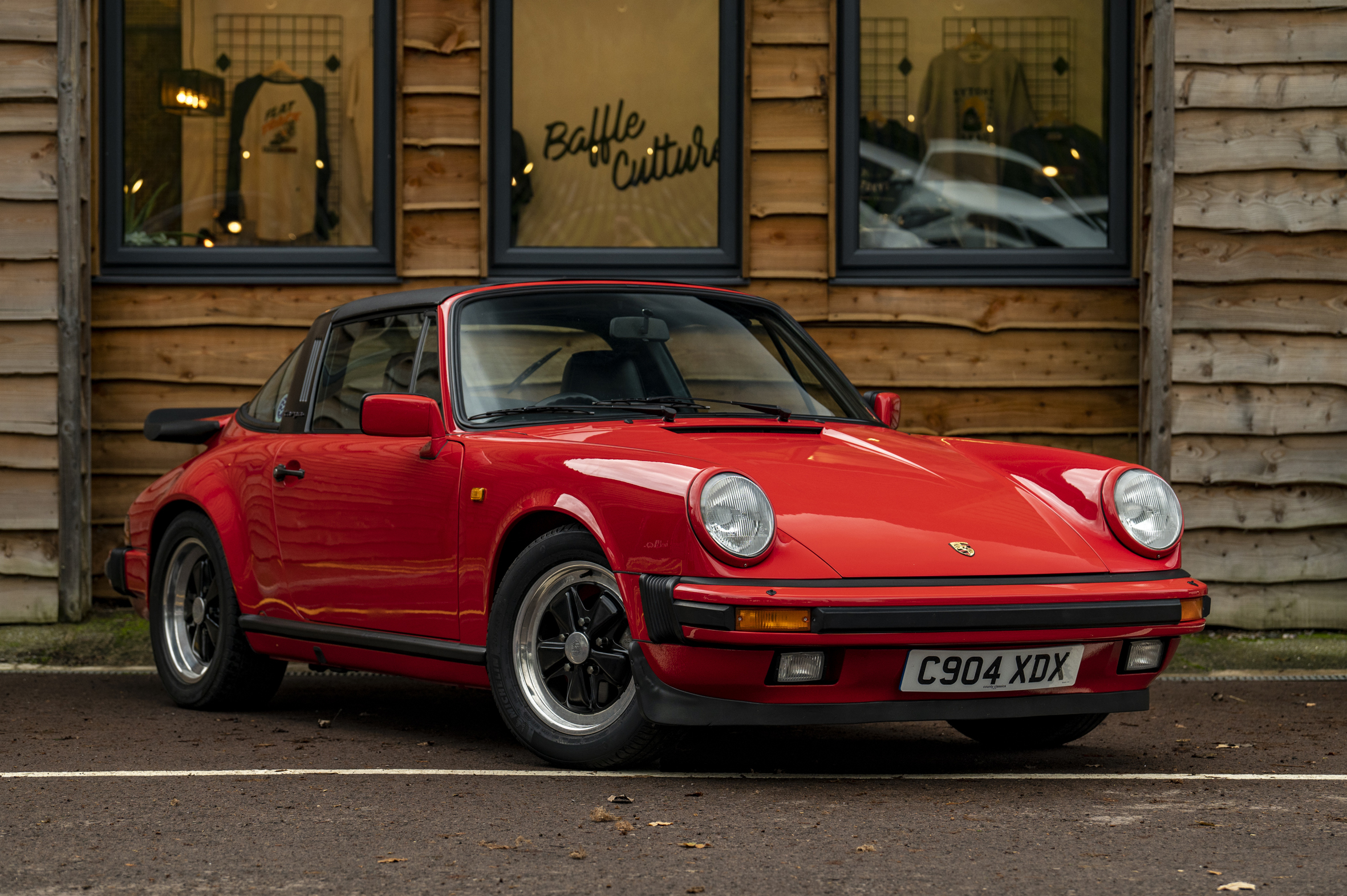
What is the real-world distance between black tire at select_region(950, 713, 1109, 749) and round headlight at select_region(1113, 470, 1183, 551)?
25.1 inches

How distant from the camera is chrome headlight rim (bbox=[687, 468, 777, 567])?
421 centimetres

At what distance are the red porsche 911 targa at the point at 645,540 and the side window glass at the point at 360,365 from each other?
0.01m

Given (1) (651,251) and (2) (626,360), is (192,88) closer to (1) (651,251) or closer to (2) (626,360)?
(1) (651,251)

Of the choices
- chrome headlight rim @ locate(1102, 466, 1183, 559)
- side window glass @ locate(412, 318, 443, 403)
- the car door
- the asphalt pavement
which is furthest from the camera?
side window glass @ locate(412, 318, 443, 403)

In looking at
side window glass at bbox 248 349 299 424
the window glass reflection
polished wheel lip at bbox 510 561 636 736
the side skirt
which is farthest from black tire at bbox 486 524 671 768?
the window glass reflection

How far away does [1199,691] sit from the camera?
6.75 m

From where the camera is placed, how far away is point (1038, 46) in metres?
9.14

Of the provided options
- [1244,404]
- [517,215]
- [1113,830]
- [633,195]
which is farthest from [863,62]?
[1113,830]

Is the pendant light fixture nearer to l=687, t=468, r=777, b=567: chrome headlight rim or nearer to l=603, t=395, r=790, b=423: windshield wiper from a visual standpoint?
l=603, t=395, r=790, b=423: windshield wiper

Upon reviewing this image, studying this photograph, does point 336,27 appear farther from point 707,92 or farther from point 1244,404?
point 1244,404

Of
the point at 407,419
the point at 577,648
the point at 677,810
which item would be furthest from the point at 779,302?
the point at 677,810

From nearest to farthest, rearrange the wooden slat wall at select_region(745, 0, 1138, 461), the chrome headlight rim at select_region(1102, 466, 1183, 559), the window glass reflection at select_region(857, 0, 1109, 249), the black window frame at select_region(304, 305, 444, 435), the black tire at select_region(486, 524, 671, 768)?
the black tire at select_region(486, 524, 671, 768) → the chrome headlight rim at select_region(1102, 466, 1183, 559) → the black window frame at select_region(304, 305, 444, 435) → the wooden slat wall at select_region(745, 0, 1138, 461) → the window glass reflection at select_region(857, 0, 1109, 249)

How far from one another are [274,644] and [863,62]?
4.81 metres

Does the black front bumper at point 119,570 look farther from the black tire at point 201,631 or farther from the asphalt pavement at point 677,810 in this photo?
the asphalt pavement at point 677,810
